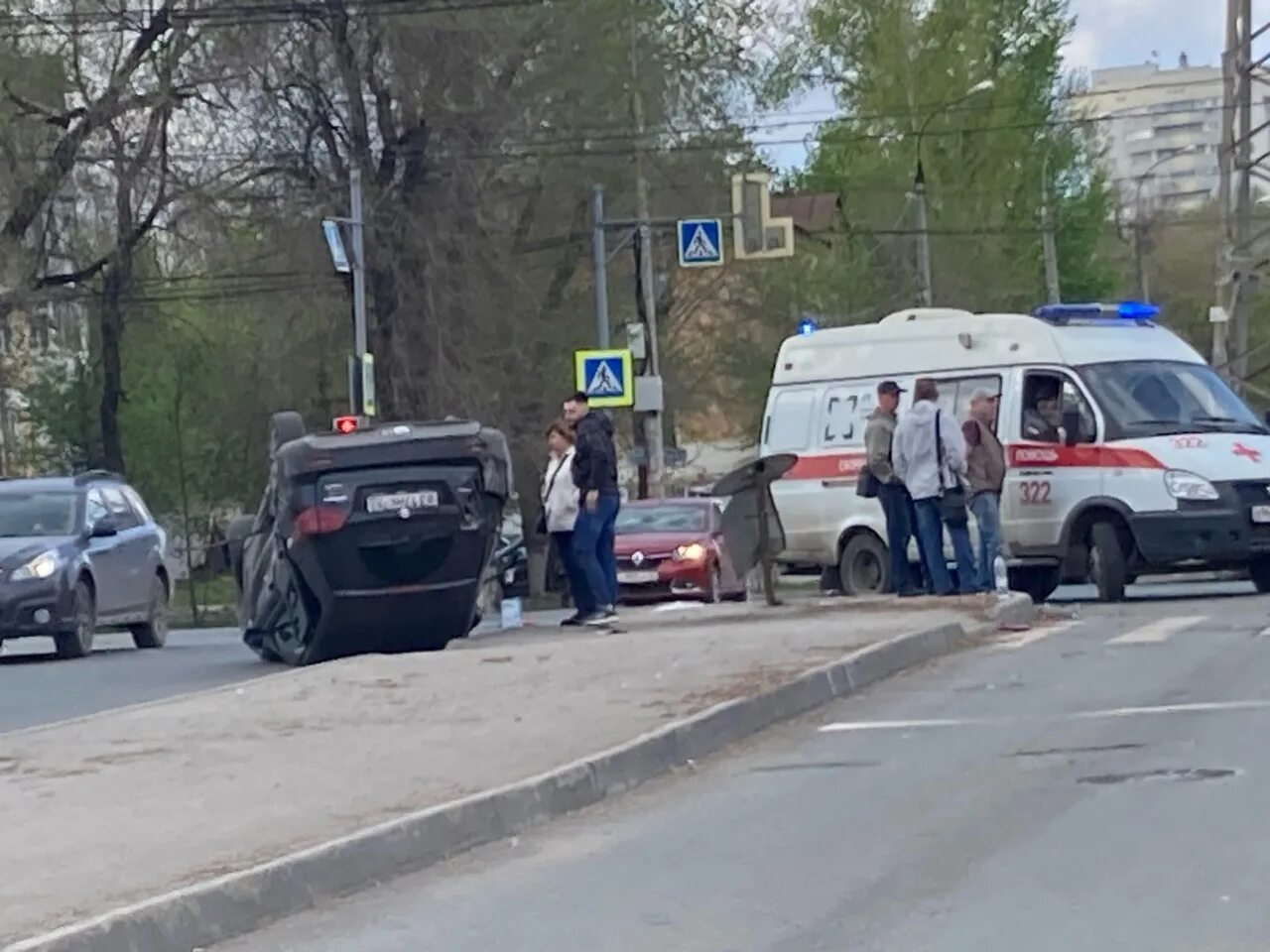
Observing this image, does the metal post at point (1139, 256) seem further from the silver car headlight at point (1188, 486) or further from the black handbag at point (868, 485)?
the black handbag at point (868, 485)

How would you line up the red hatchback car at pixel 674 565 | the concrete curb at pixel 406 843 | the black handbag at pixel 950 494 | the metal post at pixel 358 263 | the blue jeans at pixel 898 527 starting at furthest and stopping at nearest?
the metal post at pixel 358 263
the red hatchback car at pixel 674 565
the blue jeans at pixel 898 527
the black handbag at pixel 950 494
the concrete curb at pixel 406 843

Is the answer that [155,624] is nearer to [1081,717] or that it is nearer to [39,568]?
[39,568]

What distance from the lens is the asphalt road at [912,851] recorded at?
25.8 feet

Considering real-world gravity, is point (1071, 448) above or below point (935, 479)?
above

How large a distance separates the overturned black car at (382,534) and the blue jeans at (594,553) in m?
0.68

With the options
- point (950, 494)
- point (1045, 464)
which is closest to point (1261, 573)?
point (1045, 464)

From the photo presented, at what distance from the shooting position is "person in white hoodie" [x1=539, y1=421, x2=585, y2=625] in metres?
18.6

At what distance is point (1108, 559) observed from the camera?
20766 millimetres

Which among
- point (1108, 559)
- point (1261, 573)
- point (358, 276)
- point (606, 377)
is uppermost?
point (358, 276)

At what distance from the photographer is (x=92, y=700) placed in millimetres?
16828

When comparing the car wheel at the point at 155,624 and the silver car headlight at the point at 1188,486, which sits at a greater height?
the silver car headlight at the point at 1188,486

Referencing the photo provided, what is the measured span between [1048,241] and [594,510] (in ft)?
113

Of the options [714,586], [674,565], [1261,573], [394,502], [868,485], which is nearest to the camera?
[394,502]

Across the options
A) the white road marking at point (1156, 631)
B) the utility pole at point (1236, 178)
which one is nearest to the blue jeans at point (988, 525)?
the white road marking at point (1156, 631)
